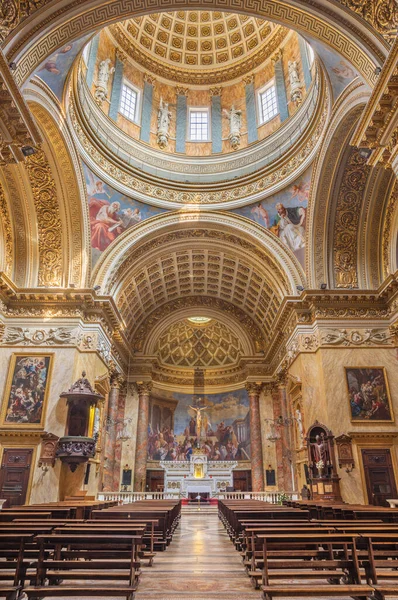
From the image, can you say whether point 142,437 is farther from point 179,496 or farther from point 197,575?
point 197,575

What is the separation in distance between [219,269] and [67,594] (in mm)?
21477

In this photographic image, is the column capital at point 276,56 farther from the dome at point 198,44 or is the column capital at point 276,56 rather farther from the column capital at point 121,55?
the column capital at point 121,55

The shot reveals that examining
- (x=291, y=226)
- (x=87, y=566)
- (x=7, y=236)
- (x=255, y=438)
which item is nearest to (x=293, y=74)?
(x=291, y=226)

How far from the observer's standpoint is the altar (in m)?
23.8

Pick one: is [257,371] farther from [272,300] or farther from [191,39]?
[191,39]

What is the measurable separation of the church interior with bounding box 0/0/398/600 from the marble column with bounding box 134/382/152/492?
0.45ft

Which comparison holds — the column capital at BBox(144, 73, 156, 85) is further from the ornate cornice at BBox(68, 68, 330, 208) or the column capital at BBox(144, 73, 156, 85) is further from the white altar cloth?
the white altar cloth

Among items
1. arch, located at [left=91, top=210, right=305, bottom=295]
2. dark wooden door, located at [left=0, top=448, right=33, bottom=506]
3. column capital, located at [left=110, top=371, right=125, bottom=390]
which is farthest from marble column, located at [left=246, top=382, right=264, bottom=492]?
dark wooden door, located at [left=0, top=448, right=33, bottom=506]

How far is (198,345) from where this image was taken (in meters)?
31.4

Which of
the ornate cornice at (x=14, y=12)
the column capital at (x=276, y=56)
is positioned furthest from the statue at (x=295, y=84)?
the ornate cornice at (x=14, y=12)

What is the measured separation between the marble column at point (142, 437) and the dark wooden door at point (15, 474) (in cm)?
1003

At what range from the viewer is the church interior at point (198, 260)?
9172mm

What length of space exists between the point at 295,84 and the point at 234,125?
4067mm

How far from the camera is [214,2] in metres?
10.2
